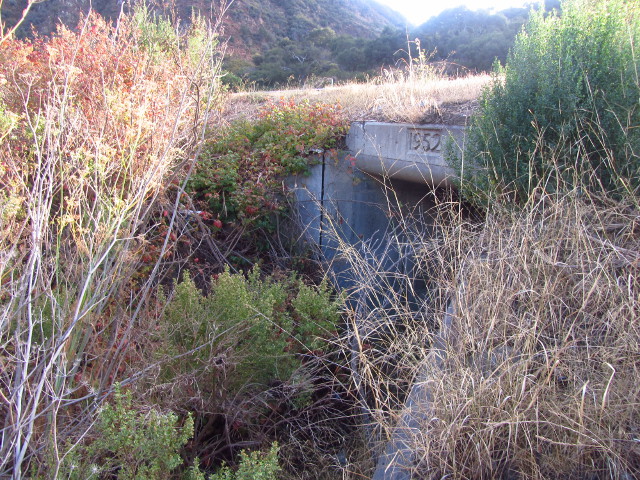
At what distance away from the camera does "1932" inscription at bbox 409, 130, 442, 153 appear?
5.79m

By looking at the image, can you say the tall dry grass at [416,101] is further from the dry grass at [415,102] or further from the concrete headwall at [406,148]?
the concrete headwall at [406,148]

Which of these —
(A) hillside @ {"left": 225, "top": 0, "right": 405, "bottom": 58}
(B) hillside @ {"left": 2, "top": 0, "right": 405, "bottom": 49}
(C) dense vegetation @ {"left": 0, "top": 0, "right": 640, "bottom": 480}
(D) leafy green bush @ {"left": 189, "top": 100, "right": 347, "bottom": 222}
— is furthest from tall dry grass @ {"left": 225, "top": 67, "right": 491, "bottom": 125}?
(A) hillside @ {"left": 225, "top": 0, "right": 405, "bottom": 58}

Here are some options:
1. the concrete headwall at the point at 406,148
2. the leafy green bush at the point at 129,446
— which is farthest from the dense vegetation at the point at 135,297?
the concrete headwall at the point at 406,148

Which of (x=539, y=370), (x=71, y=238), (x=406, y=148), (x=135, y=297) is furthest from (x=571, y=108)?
(x=71, y=238)

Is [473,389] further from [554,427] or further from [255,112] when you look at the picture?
[255,112]

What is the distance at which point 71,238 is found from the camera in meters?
3.55

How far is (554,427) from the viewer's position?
2.28 meters

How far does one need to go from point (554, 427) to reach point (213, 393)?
2223mm

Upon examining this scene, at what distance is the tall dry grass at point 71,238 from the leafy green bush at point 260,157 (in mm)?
1452


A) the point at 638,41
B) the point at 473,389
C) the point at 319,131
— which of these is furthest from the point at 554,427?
the point at 319,131

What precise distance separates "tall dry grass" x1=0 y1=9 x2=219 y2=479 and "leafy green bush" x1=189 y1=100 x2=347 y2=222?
1.45 metres

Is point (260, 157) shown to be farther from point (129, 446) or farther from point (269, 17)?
point (269, 17)

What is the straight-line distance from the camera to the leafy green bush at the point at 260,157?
6.52 metres

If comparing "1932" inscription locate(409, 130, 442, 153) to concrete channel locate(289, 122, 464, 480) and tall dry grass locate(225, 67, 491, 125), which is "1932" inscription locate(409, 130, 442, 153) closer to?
concrete channel locate(289, 122, 464, 480)
